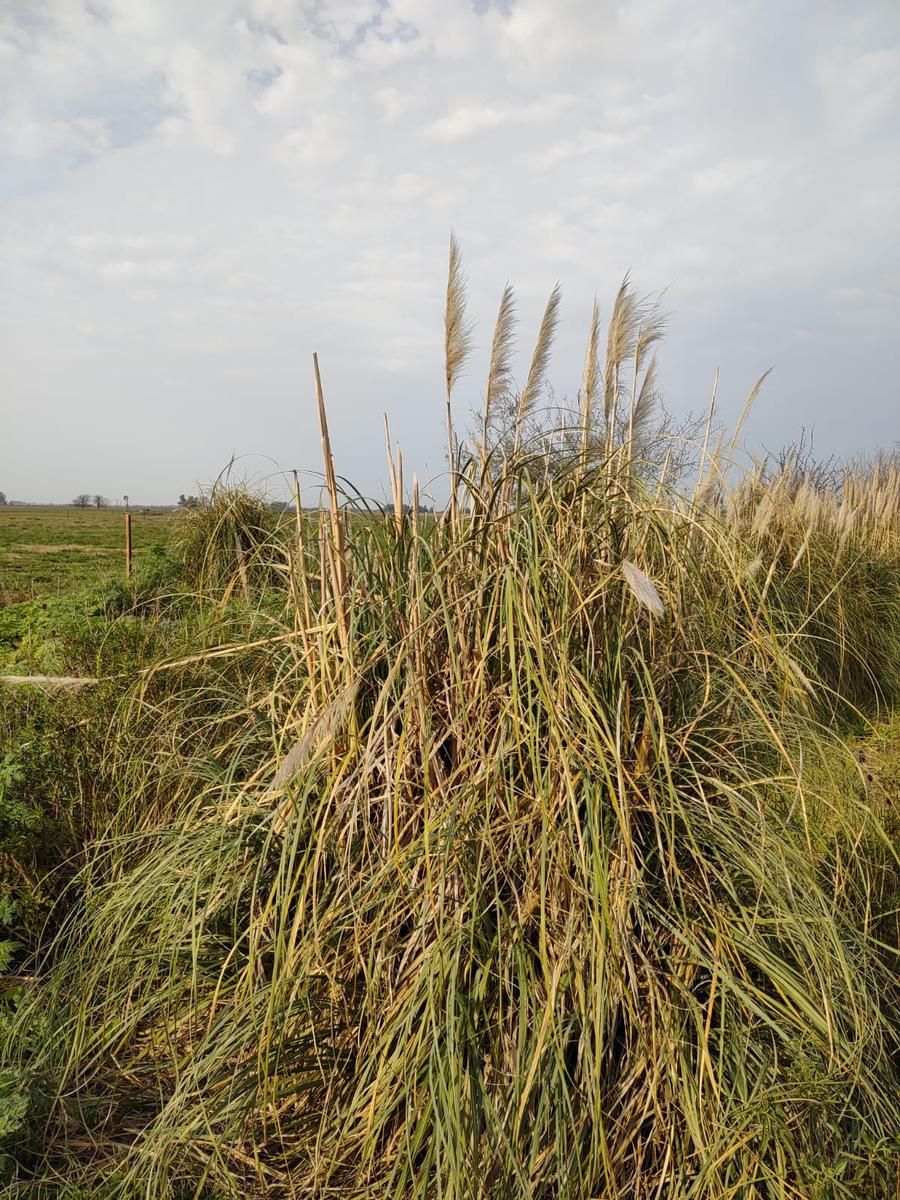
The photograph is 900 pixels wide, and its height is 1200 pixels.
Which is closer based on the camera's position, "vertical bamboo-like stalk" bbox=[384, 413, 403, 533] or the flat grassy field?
"vertical bamboo-like stalk" bbox=[384, 413, 403, 533]

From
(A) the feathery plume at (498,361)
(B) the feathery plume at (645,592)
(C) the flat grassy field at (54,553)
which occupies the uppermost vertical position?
(A) the feathery plume at (498,361)

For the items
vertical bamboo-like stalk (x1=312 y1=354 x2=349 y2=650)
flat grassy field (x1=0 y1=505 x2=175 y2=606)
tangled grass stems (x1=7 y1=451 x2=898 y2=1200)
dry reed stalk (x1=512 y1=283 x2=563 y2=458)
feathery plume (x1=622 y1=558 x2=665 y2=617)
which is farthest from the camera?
flat grassy field (x1=0 y1=505 x2=175 y2=606)

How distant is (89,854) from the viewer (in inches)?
104

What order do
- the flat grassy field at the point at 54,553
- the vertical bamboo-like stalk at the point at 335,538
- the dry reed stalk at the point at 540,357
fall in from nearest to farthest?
the vertical bamboo-like stalk at the point at 335,538 < the dry reed stalk at the point at 540,357 < the flat grassy field at the point at 54,553

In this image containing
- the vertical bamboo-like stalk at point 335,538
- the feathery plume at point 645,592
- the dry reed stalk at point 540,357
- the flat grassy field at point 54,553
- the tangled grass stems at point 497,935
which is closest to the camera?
the feathery plume at point 645,592

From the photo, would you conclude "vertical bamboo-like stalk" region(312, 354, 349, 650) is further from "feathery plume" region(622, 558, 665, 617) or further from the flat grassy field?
the flat grassy field

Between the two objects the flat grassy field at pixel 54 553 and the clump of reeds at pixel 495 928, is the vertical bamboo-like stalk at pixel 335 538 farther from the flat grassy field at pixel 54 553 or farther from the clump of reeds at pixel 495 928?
the flat grassy field at pixel 54 553

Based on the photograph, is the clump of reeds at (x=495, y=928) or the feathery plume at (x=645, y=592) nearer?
the feathery plume at (x=645, y=592)

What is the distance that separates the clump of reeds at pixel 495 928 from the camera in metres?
1.44

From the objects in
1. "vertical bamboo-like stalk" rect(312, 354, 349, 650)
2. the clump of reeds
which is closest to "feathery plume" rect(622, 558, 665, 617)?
the clump of reeds

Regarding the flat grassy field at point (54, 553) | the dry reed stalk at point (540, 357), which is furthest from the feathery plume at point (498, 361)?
the flat grassy field at point (54, 553)

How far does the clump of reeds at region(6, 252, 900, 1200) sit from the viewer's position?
1.44 metres

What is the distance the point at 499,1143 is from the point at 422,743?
687 millimetres

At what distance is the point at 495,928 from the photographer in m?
1.59
